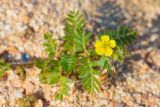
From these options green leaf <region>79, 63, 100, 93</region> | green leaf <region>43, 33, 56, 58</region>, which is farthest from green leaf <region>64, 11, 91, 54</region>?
green leaf <region>79, 63, 100, 93</region>

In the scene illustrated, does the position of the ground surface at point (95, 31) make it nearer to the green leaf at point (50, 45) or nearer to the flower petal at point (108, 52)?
the green leaf at point (50, 45)

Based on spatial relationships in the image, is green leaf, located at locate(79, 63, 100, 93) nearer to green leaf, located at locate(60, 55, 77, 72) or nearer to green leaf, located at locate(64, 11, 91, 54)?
green leaf, located at locate(60, 55, 77, 72)

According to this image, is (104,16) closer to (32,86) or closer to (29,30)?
(29,30)

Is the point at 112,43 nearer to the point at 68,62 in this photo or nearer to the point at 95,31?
the point at 68,62

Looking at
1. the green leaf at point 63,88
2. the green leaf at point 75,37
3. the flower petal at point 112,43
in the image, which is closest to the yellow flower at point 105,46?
the flower petal at point 112,43

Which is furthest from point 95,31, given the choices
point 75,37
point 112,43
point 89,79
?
A: point 89,79
